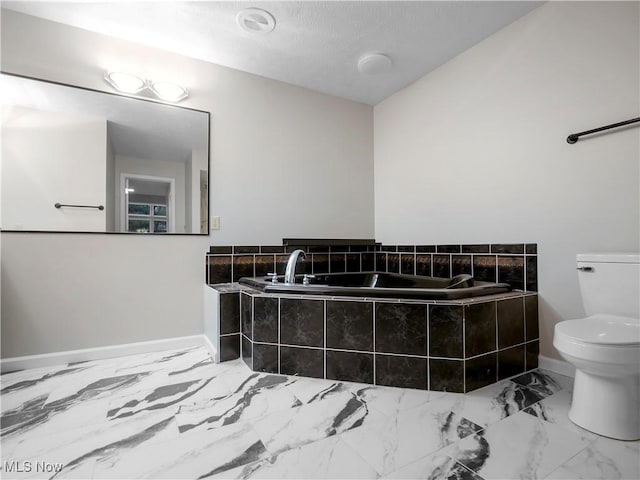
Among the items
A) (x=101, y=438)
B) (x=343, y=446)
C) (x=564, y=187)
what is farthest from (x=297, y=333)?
(x=564, y=187)

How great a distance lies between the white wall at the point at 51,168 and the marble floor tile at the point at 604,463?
2.62m

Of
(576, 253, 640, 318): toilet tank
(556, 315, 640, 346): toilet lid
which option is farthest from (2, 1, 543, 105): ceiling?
(556, 315, 640, 346): toilet lid

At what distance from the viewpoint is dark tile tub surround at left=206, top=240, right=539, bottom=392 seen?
1602 millimetres

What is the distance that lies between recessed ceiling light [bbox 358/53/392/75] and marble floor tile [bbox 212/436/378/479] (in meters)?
2.46

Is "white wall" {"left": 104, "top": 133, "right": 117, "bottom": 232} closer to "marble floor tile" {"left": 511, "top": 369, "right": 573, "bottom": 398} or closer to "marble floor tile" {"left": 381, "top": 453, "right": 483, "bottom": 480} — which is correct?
"marble floor tile" {"left": 381, "top": 453, "right": 483, "bottom": 480}

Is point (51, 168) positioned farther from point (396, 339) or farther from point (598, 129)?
point (598, 129)

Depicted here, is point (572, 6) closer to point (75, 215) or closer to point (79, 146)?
point (79, 146)

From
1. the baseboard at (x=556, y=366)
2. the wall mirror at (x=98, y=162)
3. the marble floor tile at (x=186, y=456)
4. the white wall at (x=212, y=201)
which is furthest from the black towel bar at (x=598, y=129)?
the wall mirror at (x=98, y=162)

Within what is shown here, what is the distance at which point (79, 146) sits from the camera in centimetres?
199

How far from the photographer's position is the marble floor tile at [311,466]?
1.02 meters

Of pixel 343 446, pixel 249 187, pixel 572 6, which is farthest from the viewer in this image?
pixel 249 187

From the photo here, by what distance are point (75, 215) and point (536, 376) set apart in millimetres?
2926

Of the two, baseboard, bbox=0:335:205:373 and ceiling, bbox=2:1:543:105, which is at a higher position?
ceiling, bbox=2:1:543:105

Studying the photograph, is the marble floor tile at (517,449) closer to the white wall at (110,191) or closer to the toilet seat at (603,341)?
the toilet seat at (603,341)
